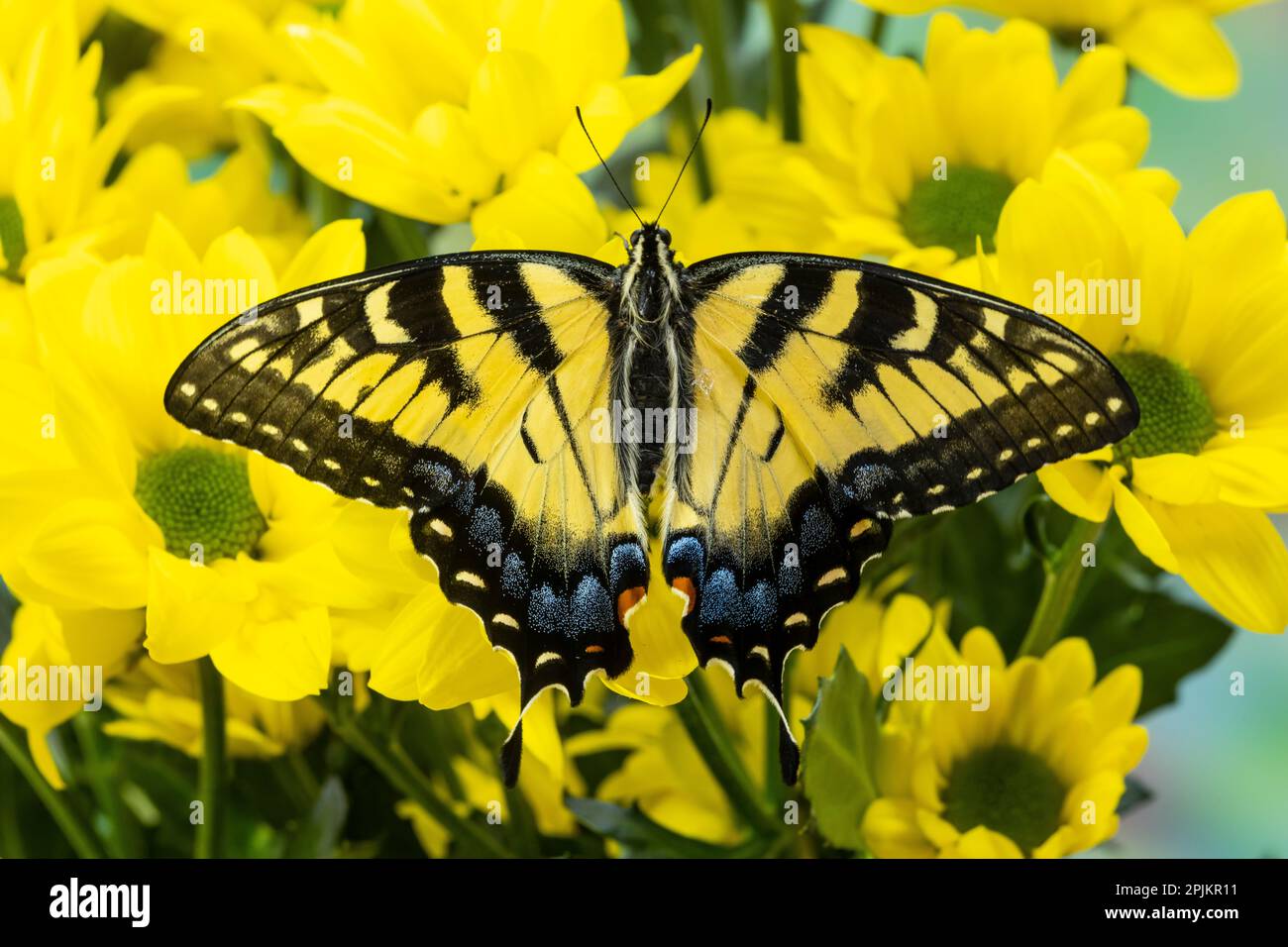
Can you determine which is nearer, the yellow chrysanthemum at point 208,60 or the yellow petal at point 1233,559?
the yellow petal at point 1233,559

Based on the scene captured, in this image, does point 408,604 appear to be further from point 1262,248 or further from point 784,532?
point 1262,248

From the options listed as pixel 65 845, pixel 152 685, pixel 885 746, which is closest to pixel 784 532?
pixel 885 746

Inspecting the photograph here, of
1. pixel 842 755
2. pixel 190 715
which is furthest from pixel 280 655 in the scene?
pixel 842 755

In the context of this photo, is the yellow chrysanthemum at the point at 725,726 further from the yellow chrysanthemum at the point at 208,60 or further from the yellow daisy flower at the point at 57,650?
the yellow chrysanthemum at the point at 208,60

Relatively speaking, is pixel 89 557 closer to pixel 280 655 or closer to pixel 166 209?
pixel 280 655

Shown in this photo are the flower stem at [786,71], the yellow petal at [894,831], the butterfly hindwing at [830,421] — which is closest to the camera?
the butterfly hindwing at [830,421]

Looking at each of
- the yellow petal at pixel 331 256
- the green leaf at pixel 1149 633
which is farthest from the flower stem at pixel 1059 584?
the yellow petal at pixel 331 256

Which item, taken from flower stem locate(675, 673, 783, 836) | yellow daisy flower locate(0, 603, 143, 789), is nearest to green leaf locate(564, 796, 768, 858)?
flower stem locate(675, 673, 783, 836)

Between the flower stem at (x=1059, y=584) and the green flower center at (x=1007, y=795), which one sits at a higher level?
the flower stem at (x=1059, y=584)

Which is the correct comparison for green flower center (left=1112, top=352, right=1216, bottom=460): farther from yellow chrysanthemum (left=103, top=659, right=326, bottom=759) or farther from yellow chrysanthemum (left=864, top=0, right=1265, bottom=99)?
yellow chrysanthemum (left=103, top=659, right=326, bottom=759)
